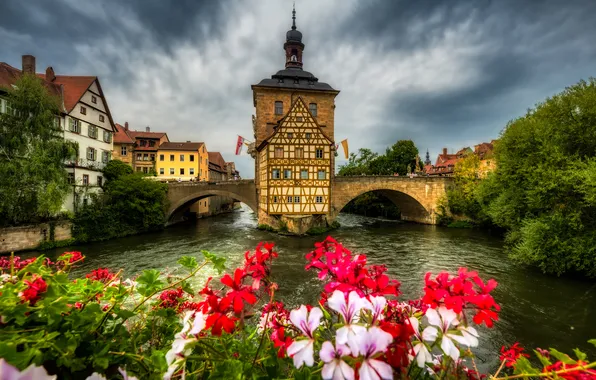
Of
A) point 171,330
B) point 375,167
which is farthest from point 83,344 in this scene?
point 375,167

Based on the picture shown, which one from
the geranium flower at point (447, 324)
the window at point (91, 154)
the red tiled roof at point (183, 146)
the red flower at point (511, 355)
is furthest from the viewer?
the red tiled roof at point (183, 146)

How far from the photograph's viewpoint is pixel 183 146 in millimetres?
41469

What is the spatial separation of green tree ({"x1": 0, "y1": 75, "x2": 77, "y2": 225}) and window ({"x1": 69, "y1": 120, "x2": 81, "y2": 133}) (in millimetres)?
3938

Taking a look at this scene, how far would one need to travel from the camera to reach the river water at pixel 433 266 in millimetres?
7449

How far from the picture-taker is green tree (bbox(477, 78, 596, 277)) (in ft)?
35.9

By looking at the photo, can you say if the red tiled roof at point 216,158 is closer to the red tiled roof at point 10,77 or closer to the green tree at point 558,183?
the red tiled roof at point 10,77

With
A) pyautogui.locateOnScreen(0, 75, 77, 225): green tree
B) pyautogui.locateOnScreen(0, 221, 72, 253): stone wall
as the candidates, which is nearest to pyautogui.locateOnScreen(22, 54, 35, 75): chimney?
pyautogui.locateOnScreen(0, 75, 77, 225): green tree

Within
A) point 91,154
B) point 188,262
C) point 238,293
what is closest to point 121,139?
point 91,154

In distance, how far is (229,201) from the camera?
51156mm

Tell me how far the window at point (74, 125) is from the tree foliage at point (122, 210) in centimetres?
337

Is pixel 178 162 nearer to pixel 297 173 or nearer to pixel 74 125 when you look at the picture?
pixel 74 125

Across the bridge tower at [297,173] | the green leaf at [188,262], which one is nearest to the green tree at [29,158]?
the bridge tower at [297,173]

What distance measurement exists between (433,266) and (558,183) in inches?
232

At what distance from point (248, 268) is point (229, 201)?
5127cm
